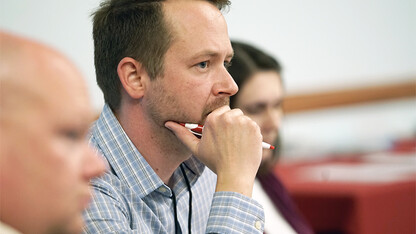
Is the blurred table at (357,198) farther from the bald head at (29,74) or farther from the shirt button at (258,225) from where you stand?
the bald head at (29,74)

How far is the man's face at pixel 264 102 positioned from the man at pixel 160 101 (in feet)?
2.14

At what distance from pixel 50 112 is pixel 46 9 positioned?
1.80 m

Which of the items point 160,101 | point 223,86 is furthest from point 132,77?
point 223,86

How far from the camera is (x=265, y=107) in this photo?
5.82 ft

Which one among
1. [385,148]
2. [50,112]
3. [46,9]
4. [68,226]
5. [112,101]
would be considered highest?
[46,9]

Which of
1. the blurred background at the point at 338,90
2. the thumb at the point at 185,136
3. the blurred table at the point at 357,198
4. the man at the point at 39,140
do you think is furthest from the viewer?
the blurred background at the point at 338,90

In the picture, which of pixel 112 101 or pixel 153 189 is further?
pixel 112 101

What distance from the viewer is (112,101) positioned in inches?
43.7

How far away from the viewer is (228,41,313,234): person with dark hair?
1.66 meters

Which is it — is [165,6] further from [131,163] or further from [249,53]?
[249,53]

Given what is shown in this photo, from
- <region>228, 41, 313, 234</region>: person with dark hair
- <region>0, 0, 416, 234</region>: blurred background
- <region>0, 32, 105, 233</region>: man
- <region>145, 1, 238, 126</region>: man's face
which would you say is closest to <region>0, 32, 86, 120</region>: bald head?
<region>0, 32, 105, 233</region>: man

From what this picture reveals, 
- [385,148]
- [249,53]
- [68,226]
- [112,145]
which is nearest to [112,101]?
[112,145]

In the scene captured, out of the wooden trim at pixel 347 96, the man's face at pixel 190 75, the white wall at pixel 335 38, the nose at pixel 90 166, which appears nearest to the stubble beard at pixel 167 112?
the man's face at pixel 190 75

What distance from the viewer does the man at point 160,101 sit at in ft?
3.23
